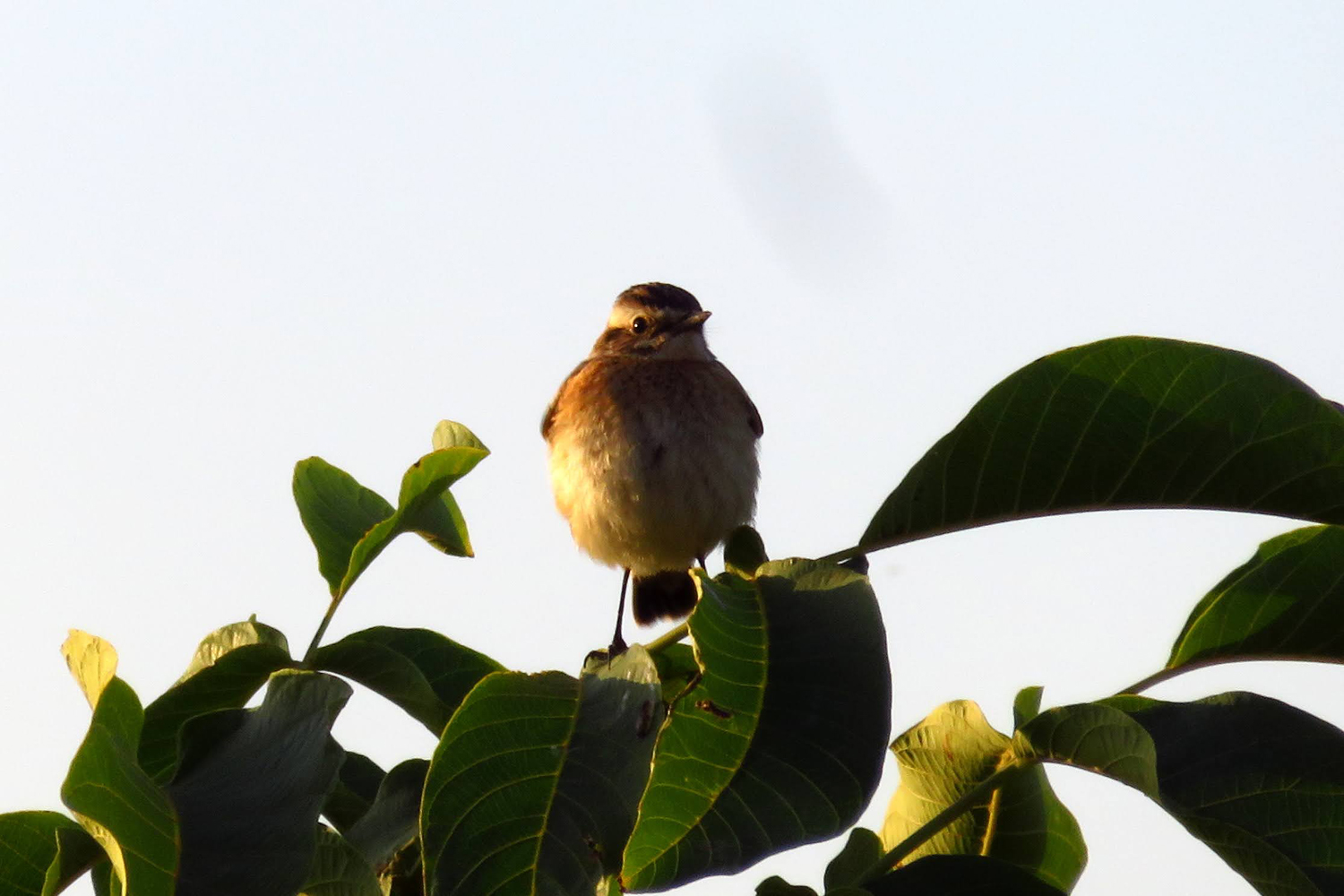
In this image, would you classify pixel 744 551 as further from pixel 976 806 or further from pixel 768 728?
pixel 768 728

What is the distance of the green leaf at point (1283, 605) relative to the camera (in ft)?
9.89

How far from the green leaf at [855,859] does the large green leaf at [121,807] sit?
109cm

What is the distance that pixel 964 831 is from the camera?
3.19 metres

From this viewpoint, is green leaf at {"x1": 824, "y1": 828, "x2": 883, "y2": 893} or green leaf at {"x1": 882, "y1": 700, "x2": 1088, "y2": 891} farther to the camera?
green leaf at {"x1": 882, "y1": 700, "x2": 1088, "y2": 891}

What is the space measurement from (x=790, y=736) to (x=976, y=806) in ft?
2.02

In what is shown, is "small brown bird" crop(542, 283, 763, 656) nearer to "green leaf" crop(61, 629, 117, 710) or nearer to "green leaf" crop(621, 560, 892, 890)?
"green leaf" crop(621, 560, 892, 890)

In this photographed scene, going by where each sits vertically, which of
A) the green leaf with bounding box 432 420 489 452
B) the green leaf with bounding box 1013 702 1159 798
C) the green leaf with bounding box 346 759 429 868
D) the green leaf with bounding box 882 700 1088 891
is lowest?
the green leaf with bounding box 882 700 1088 891

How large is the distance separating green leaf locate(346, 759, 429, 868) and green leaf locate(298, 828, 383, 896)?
65mm

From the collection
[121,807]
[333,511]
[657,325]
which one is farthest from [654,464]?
[121,807]

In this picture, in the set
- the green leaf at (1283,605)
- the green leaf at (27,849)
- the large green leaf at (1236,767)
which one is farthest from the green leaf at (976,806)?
the green leaf at (27,849)

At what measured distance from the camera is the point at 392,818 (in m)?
2.84

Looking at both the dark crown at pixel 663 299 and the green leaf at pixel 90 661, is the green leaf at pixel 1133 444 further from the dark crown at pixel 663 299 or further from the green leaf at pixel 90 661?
the dark crown at pixel 663 299

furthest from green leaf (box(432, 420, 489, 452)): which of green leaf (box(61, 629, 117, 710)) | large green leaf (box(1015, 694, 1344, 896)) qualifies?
large green leaf (box(1015, 694, 1344, 896))

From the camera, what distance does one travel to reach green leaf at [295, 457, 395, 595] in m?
3.47
